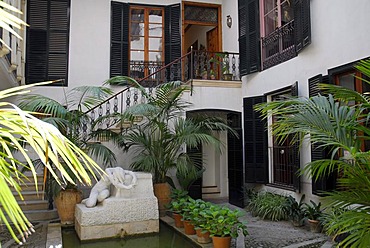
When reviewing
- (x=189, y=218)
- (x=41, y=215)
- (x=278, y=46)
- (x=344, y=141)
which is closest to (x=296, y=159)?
(x=189, y=218)

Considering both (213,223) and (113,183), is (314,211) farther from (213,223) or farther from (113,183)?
(113,183)

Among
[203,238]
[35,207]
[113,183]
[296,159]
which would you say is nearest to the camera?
[203,238]

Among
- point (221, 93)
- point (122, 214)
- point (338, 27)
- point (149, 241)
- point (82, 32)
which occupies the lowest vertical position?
point (149, 241)

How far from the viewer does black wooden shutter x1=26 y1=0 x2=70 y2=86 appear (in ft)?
29.2

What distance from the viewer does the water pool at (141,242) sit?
17.3 feet

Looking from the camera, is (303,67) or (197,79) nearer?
(303,67)

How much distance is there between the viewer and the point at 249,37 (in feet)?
27.4

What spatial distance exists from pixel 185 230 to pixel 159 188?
5.98 ft

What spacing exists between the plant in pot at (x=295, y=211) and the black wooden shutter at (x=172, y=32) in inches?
205

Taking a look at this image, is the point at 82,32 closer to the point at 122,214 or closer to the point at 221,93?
the point at 221,93

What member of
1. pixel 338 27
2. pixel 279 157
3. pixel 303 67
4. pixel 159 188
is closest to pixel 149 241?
pixel 159 188

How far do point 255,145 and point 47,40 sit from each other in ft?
19.4

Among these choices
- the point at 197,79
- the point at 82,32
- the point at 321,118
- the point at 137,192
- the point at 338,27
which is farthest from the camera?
the point at 82,32

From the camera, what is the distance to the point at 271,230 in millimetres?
5875
